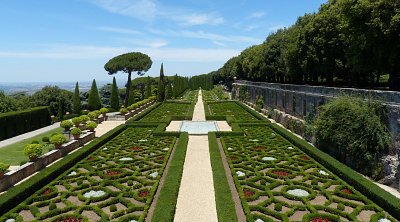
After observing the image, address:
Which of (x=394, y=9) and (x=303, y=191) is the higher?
(x=394, y=9)

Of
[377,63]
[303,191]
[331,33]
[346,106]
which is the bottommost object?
[303,191]

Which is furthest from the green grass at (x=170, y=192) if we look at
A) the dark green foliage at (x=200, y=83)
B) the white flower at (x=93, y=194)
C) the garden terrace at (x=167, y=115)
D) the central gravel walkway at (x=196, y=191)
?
Result: the dark green foliage at (x=200, y=83)

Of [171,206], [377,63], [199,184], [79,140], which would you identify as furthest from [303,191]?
[377,63]

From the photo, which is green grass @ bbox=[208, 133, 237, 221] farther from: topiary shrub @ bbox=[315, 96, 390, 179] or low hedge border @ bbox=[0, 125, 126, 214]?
low hedge border @ bbox=[0, 125, 126, 214]

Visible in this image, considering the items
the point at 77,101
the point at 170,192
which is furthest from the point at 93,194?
the point at 77,101

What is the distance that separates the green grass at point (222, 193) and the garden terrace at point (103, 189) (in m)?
2.35

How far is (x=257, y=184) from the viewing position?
1371 cm

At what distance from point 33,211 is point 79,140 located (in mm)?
10738

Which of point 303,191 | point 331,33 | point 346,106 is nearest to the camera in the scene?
point 303,191

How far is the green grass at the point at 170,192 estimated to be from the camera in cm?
1047

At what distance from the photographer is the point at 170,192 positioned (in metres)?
12.4

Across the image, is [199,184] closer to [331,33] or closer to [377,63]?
[377,63]

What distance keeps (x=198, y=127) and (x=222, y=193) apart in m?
17.7

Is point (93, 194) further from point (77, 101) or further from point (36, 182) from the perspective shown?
point (77, 101)
